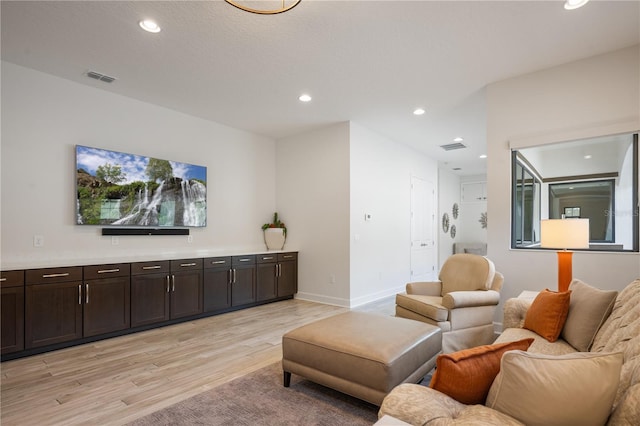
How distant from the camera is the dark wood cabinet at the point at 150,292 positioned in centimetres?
383

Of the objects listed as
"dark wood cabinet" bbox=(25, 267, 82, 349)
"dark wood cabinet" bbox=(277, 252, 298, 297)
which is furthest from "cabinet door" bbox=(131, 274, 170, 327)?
"dark wood cabinet" bbox=(277, 252, 298, 297)

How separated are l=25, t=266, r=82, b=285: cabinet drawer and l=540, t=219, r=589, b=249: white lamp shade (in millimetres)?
4447

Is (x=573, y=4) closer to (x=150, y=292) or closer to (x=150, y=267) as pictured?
(x=150, y=267)

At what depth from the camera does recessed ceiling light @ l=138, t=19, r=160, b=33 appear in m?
2.77

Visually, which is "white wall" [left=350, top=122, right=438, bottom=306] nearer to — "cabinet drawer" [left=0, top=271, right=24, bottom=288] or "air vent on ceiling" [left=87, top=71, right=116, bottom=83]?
"air vent on ceiling" [left=87, top=71, right=116, bottom=83]

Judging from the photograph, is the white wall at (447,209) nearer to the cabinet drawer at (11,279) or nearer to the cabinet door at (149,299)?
the cabinet door at (149,299)

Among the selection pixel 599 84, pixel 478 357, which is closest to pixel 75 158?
pixel 478 357

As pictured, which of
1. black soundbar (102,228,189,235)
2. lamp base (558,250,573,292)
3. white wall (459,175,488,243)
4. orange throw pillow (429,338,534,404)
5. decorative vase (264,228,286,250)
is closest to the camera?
orange throw pillow (429,338,534,404)

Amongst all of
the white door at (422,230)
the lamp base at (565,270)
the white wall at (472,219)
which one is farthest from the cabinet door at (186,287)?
the white wall at (472,219)

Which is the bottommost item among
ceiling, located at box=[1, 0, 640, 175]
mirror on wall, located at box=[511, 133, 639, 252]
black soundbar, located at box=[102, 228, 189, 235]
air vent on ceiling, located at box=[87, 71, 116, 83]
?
black soundbar, located at box=[102, 228, 189, 235]

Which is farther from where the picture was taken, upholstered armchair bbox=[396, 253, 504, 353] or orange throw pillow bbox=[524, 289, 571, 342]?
upholstered armchair bbox=[396, 253, 504, 353]

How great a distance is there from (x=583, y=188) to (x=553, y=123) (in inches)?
29.5

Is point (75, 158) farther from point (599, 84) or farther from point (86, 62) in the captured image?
point (599, 84)

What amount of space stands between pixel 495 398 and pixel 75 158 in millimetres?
4488
